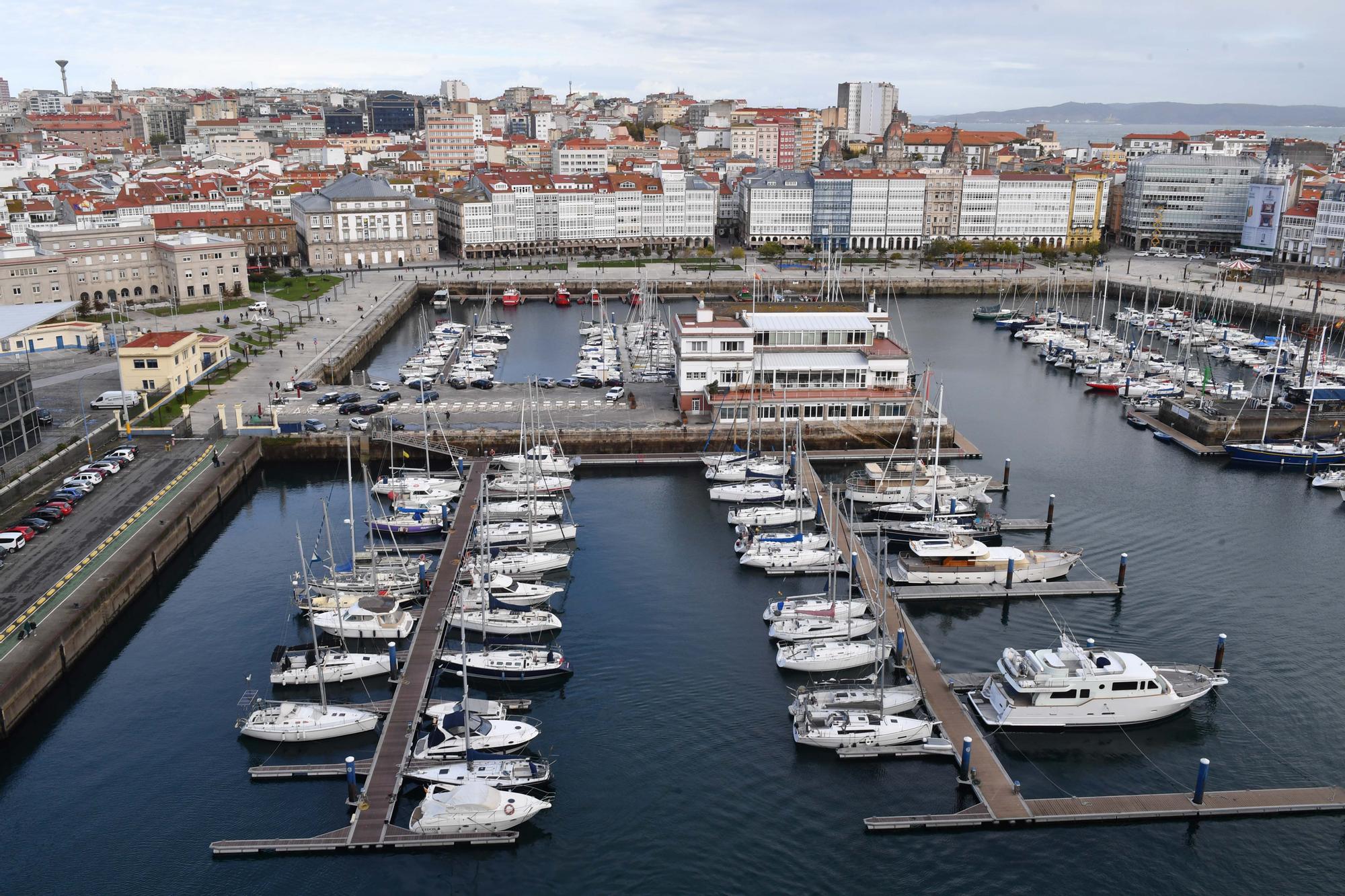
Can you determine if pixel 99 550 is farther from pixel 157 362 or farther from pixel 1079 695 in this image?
pixel 1079 695

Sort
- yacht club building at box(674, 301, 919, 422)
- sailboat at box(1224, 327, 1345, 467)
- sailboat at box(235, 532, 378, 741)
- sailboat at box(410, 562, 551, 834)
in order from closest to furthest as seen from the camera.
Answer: sailboat at box(410, 562, 551, 834) < sailboat at box(235, 532, 378, 741) < sailboat at box(1224, 327, 1345, 467) < yacht club building at box(674, 301, 919, 422)

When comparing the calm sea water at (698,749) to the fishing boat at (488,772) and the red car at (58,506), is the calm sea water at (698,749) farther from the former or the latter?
the red car at (58,506)

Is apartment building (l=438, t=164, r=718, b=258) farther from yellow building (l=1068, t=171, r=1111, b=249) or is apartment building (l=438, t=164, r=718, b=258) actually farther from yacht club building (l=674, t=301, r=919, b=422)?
yacht club building (l=674, t=301, r=919, b=422)

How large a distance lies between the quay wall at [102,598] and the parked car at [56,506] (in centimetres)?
323

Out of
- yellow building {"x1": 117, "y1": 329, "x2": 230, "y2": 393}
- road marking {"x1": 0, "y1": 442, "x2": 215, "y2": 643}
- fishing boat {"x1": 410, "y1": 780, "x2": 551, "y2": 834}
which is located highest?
yellow building {"x1": 117, "y1": 329, "x2": 230, "y2": 393}

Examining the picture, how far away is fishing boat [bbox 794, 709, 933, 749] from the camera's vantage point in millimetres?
26625

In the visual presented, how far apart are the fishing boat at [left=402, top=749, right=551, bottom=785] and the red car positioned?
20.9 metres

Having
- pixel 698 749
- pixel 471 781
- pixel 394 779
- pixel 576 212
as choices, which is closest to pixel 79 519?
pixel 394 779

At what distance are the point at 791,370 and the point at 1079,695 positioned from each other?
24.6 metres

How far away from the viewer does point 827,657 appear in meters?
30.4

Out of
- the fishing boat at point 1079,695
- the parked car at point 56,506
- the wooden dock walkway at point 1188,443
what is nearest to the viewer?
the fishing boat at point 1079,695

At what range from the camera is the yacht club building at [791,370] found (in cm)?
4953

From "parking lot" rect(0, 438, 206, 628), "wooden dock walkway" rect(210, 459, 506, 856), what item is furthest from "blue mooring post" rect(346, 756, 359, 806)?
"parking lot" rect(0, 438, 206, 628)

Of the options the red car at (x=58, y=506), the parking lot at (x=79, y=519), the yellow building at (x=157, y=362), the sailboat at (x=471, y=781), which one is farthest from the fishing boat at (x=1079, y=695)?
the yellow building at (x=157, y=362)
